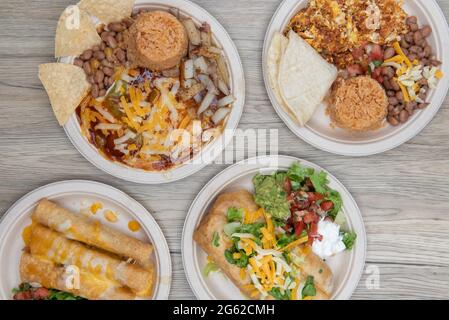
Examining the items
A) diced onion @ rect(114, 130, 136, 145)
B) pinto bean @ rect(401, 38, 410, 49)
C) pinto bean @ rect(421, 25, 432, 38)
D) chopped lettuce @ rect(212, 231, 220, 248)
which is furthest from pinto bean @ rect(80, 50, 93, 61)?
pinto bean @ rect(421, 25, 432, 38)

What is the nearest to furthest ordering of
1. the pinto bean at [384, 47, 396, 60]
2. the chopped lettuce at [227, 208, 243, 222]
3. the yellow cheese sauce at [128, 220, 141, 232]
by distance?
the chopped lettuce at [227, 208, 243, 222], the pinto bean at [384, 47, 396, 60], the yellow cheese sauce at [128, 220, 141, 232]

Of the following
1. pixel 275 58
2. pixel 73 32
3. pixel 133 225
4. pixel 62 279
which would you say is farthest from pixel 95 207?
pixel 275 58

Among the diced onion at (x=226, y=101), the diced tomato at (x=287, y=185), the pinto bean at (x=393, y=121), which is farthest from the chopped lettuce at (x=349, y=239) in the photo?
the diced onion at (x=226, y=101)

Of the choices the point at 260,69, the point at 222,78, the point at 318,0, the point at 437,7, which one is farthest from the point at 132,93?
the point at 437,7

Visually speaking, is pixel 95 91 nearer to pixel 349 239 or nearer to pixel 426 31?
pixel 349 239

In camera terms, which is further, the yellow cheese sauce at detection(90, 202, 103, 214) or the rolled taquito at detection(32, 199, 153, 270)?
the yellow cheese sauce at detection(90, 202, 103, 214)

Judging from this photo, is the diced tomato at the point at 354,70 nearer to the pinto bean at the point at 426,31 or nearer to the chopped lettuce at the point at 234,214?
the pinto bean at the point at 426,31

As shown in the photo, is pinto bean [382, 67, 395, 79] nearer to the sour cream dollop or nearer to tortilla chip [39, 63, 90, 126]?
the sour cream dollop
